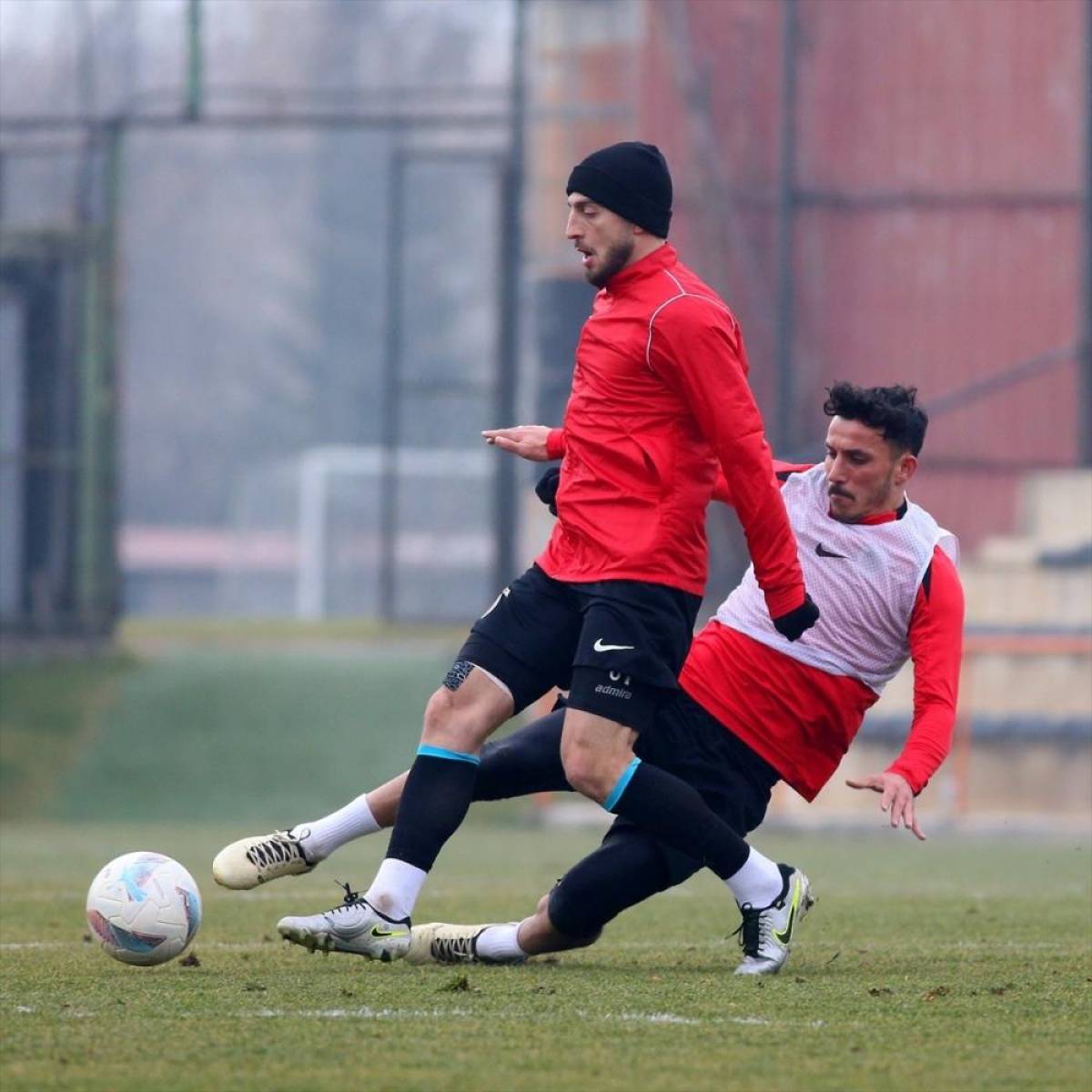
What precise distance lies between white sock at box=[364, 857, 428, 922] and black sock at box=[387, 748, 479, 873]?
0.03 m

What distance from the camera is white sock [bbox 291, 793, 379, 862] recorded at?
5848mm

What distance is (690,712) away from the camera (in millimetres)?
5961

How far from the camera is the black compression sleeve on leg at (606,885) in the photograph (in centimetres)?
571

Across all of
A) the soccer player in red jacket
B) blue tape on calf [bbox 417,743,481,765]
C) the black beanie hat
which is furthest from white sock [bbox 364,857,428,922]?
the black beanie hat

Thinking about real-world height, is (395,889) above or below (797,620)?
below

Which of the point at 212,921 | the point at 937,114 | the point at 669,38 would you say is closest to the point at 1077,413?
the point at 937,114

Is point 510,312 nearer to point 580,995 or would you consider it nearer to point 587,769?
point 587,769

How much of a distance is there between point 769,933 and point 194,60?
499 inches

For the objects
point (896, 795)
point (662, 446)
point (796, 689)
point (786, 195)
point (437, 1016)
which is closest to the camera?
point (437, 1016)

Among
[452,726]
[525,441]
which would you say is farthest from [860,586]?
[452,726]

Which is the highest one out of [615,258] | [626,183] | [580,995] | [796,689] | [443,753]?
[626,183]

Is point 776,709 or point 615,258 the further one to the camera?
point 776,709

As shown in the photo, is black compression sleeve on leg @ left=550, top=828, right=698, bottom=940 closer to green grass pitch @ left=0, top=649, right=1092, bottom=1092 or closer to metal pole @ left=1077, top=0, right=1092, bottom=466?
green grass pitch @ left=0, top=649, right=1092, bottom=1092

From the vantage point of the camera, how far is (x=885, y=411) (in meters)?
5.73
